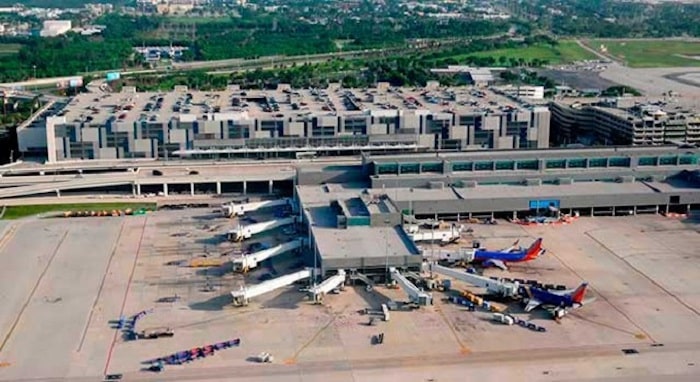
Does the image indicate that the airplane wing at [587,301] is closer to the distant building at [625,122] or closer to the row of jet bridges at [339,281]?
the row of jet bridges at [339,281]

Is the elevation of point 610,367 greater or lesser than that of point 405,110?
lesser

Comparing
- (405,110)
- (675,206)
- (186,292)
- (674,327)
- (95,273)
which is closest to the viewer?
(674,327)

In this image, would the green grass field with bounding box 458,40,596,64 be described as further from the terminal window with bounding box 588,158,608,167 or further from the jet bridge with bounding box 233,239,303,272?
the jet bridge with bounding box 233,239,303,272

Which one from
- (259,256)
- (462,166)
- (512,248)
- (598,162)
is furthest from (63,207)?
(598,162)

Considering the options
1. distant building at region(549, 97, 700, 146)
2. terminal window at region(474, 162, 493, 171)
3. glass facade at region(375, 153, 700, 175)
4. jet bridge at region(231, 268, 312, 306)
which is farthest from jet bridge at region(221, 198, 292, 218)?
distant building at region(549, 97, 700, 146)

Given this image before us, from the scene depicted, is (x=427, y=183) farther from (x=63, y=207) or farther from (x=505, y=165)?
(x=63, y=207)

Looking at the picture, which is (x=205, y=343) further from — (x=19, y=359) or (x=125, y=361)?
(x=19, y=359)

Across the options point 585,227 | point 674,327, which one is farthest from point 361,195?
point 674,327
